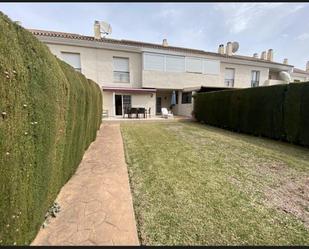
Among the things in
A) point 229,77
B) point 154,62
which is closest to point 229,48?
point 229,77

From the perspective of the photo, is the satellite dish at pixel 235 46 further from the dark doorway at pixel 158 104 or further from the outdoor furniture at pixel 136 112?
the outdoor furniture at pixel 136 112

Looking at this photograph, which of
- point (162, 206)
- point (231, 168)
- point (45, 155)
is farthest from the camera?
point (231, 168)

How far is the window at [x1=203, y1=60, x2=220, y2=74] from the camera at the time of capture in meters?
22.5

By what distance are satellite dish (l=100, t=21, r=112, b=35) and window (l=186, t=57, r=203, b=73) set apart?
33.2 ft

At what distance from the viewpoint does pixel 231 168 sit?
5.38 m

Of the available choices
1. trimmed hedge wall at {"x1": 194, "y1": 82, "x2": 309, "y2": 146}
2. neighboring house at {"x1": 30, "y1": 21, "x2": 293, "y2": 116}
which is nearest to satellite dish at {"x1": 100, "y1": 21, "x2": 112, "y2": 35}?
neighboring house at {"x1": 30, "y1": 21, "x2": 293, "y2": 116}

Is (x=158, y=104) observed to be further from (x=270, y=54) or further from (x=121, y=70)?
(x=270, y=54)

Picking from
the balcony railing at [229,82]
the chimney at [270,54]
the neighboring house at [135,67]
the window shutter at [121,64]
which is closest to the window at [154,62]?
the neighboring house at [135,67]

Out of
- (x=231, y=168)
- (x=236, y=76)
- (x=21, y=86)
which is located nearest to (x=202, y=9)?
(x=231, y=168)

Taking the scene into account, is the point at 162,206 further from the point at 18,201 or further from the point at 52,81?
the point at 52,81

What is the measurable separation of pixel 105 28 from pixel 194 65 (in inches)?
459

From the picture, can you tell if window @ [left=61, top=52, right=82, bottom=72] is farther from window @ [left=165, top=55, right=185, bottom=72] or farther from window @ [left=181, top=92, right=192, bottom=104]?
window @ [left=181, top=92, right=192, bottom=104]

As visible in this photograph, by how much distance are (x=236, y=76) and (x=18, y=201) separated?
2780 cm

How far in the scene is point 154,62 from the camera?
66.4 feet
